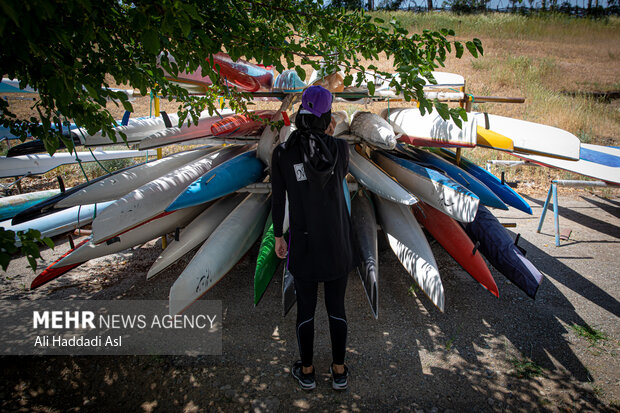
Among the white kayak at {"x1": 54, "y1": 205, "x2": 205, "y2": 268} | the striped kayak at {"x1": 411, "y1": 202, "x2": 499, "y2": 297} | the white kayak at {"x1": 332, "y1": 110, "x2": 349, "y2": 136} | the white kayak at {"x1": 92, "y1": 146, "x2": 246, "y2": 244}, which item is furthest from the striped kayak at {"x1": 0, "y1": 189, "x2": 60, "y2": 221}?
the striped kayak at {"x1": 411, "y1": 202, "x2": 499, "y2": 297}

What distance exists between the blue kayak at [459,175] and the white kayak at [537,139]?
0.54m

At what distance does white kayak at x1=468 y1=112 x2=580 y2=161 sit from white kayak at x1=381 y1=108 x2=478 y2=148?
315 mm

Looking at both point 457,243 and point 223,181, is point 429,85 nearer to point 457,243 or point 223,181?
point 457,243

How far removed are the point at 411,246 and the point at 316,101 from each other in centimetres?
161

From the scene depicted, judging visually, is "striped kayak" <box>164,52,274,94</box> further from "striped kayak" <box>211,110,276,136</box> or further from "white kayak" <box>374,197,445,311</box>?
"white kayak" <box>374,197,445,311</box>

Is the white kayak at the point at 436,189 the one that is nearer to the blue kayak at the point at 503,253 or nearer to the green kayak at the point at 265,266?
the blue kayak at the point at 503,253

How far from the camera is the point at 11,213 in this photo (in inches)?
174

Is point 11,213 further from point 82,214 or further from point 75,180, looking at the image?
point 75,180

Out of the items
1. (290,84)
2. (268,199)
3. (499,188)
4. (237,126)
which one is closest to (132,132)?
(237,126)

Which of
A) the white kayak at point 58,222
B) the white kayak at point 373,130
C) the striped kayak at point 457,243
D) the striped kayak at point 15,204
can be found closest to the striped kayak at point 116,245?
the white kayak at point 58,222

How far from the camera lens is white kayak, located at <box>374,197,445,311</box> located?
8.85 feet

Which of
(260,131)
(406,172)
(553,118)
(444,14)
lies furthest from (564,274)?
(444,14)

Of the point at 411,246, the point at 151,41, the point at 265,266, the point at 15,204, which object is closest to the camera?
the point at 151,41

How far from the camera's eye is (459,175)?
12.1 feet
